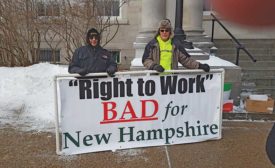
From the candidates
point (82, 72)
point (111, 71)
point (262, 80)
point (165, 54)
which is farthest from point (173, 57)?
point (262, 80)

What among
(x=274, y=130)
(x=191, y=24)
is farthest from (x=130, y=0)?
(x=274, y=130)

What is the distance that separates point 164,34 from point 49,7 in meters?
5.85

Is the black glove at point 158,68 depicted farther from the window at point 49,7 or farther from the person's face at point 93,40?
the window at point 49,7

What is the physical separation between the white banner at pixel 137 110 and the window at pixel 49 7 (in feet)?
18.7

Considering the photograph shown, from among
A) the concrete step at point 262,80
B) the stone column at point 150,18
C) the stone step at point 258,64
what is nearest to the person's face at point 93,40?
the stone column at point 150,18

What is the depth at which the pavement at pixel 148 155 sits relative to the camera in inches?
163

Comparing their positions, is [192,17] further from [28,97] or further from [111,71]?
[111,71]

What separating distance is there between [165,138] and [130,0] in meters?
9.08

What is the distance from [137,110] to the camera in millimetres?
4637

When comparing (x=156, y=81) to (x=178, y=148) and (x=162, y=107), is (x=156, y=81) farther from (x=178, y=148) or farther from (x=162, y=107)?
(x=178, y=148)

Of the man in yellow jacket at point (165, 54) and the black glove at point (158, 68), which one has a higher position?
the man in yellow jacket at point (165, 54)

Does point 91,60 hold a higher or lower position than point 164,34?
lower

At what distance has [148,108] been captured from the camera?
4664 mm

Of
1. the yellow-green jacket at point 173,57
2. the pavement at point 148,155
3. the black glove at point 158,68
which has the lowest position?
the pavement at point 148,155
